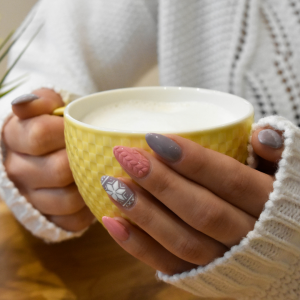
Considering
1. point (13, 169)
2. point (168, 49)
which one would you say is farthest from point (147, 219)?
point (168, 49)

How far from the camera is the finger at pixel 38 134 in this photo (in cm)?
32

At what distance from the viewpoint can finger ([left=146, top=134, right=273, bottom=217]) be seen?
195mm

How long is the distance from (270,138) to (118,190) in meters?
0.12

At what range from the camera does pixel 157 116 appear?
26cm

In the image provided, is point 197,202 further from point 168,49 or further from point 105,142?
point 168,49

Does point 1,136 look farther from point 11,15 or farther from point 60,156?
point 11,15

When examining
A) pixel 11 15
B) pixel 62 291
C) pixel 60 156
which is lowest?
pixel 62 291

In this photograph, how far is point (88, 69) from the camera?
1.81ft

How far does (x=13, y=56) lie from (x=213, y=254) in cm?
52

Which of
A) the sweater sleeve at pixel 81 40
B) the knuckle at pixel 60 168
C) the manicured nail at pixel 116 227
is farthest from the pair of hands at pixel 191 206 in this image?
the sweater sleeve at pixel 81 40

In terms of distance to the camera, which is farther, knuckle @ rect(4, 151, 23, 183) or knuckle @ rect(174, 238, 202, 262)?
knuckle @ rect(4, 151, 23, 183)

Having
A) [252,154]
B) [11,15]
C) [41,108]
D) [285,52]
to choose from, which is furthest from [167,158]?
[11,15]

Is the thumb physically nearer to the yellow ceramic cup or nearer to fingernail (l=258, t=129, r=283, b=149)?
the yellow ceramic cup

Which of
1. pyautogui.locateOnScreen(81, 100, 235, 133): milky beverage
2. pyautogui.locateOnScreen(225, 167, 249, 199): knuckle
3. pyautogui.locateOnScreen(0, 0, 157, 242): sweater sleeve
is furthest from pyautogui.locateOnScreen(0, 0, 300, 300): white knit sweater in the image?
pyautogui.locateOnScreen(225, 167, 249, 199): knuckle
